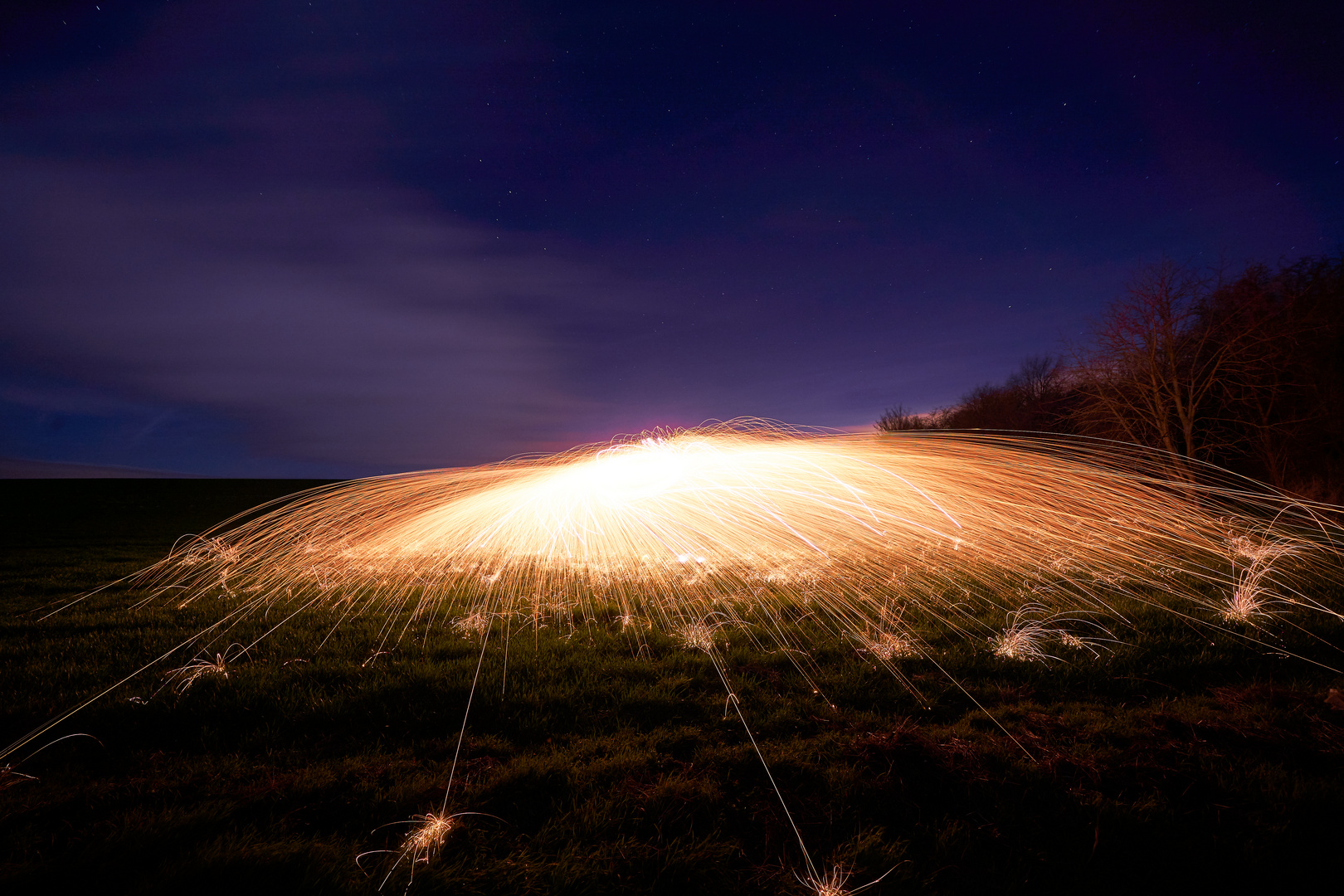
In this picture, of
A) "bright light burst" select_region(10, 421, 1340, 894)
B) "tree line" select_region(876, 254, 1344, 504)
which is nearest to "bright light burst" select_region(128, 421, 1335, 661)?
"bright light burst" select_region(10, 421, 1340, 894)

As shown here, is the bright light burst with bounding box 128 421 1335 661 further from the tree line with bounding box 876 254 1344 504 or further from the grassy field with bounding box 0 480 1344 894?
the tree line with bounding box 876 254 1344 504

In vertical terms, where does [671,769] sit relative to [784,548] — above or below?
below

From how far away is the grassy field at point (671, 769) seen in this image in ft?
6.54

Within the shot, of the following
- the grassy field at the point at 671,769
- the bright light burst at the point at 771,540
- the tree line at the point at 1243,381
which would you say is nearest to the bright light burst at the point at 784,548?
the bright light burst at the point at 771,540

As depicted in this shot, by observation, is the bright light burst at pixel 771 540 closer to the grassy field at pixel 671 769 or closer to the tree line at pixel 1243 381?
the grassy field at pixel 671 769

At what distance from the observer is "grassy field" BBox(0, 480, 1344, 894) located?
199 centimetres

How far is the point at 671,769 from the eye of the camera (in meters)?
2.57

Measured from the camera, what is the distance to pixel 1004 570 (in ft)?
18.1

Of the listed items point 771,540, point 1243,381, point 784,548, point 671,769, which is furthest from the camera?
point 1243,381

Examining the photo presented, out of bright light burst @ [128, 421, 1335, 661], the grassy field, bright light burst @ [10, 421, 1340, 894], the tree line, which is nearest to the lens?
the grassy field

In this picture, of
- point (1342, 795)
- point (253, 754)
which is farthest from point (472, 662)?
point (1342, 795)

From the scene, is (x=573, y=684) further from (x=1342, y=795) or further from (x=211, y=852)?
(x=1342, y=795)

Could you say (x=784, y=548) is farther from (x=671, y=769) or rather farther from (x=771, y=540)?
(x=671, y=769)

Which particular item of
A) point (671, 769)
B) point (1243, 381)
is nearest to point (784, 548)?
point (671, 769)
